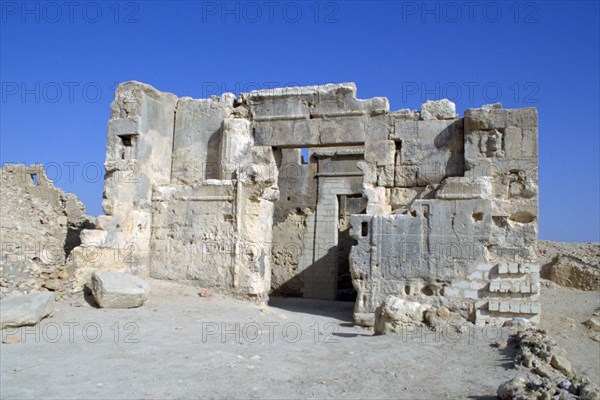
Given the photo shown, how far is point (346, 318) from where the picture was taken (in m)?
8.44

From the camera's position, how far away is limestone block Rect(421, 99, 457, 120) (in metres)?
8.43

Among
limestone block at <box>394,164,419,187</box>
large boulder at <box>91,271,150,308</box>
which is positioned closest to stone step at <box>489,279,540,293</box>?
limestone block at <box>394,164,419,187</box>

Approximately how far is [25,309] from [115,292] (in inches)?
48.3

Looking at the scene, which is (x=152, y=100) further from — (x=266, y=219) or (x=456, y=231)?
(x=456, y=231)

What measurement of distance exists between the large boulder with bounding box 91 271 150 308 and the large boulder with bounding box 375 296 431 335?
10.2 ft

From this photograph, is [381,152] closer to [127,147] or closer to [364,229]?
[364,229]

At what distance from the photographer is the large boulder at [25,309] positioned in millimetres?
6145

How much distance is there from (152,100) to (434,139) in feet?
15.1

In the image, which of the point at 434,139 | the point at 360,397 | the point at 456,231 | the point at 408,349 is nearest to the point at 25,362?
the point at 360,397

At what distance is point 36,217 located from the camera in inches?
457

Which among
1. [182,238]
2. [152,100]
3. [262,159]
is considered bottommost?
[182,238]

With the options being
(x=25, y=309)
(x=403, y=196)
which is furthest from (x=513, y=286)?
(x=25, y=309)

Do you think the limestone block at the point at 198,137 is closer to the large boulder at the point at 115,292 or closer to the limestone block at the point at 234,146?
the limestone block at the point at 234,146

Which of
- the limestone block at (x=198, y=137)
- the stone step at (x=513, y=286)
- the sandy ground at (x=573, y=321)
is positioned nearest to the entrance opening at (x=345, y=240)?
the sandy ground at (x=573, y=321)
